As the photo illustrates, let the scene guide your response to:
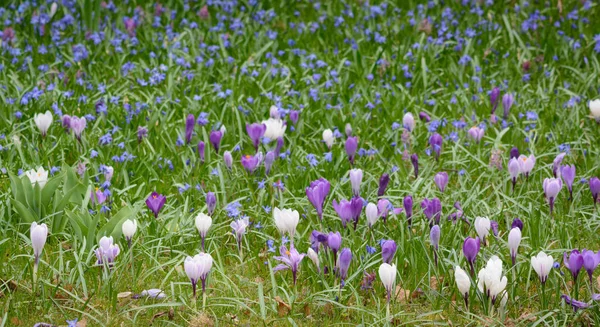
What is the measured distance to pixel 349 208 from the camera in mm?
3264

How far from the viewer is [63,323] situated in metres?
2.92

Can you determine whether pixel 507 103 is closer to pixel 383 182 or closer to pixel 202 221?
pixel 383 182

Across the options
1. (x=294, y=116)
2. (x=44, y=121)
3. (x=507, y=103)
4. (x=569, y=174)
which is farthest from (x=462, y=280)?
(x=44, y=121)

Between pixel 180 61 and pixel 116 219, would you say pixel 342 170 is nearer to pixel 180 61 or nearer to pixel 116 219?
pixel 116 219

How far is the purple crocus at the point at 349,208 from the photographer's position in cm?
324

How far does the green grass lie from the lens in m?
3.06

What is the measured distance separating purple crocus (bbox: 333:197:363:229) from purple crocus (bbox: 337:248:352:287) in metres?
0.28

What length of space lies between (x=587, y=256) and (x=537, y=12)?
13.6 ft

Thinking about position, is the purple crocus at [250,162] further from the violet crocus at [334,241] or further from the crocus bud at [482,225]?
the crocus bud at [482,225]

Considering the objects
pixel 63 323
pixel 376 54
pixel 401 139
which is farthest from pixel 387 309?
pixel 376 54

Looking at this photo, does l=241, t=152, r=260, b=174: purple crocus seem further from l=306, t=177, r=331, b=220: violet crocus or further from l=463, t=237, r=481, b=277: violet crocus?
l=463, t=237, r=481, b=277: violet crocus

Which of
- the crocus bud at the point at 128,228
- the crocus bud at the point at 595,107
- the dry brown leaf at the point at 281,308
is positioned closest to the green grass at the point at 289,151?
the dry brown leaf at the point at 281,308

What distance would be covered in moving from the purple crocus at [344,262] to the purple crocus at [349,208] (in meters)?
0.28

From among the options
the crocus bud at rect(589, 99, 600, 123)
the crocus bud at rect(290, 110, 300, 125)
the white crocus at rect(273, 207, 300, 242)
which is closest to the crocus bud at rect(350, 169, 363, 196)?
the white crocus at rect(273, 207, 300, 242)
